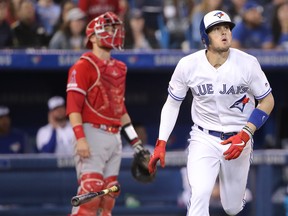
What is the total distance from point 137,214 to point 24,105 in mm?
2734

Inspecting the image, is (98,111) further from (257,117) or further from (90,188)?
(257,117)

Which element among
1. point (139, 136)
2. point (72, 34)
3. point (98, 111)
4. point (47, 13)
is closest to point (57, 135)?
point (139, 136)

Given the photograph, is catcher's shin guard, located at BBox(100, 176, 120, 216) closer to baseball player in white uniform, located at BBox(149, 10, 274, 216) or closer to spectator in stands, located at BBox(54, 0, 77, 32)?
baseball player in white uniform, located at BBox(149, 10, 274, 216)

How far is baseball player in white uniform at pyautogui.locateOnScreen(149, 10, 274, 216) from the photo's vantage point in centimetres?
742

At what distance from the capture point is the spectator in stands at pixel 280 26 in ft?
39.7

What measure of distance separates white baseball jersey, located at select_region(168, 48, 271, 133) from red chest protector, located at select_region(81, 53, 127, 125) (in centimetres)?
106

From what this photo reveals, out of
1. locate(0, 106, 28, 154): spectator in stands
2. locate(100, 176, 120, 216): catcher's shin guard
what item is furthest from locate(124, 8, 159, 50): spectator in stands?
locate(100, 176, 120, 216): catcher's shin guard

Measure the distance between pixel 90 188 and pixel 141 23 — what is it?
4222 millimetres

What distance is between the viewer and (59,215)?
10.5 metres

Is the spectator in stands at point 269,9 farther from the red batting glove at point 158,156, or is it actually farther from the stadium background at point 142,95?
the red batting glove at point 158,156

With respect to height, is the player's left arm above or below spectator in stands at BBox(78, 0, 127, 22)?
below

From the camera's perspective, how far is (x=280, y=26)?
40.2 ft

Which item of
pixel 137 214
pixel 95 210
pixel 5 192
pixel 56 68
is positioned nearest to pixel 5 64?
pixel 56 68

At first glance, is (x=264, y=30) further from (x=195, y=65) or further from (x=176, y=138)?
(x=195, y=65)
